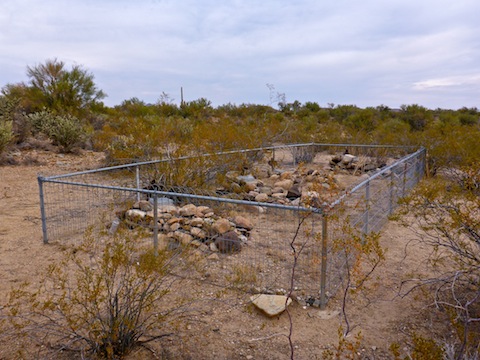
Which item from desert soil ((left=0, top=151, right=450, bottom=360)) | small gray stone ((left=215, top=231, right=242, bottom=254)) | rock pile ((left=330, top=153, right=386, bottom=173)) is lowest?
desert soil ((left=0, top=151, right=450, bottom=360))

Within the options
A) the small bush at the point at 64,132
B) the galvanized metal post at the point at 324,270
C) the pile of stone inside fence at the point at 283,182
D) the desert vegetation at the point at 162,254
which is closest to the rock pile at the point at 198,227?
the desert vegetation at the point at 162,254

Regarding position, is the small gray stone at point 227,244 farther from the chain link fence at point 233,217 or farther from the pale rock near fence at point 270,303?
the pale rock near fence at point 270,303

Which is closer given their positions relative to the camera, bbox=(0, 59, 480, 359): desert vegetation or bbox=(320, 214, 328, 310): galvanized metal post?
bbox=(0, 59, 480, 359): desert vegetation

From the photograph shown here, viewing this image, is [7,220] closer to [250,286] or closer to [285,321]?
[250,286]

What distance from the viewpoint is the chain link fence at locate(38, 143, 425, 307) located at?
14.2ft

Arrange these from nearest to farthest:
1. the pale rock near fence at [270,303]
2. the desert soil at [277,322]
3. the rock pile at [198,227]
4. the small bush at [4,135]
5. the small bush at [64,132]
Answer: the desert soil at [277,322], the pale rock near fence at [270,303], the rock pile at [198,227], the small bush at [4,135], the small bush at [64,132]

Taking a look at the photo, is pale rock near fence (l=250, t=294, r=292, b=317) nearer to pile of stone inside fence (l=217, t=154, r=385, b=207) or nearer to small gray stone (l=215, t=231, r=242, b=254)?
small gray stone (l=215, t=231, r=242, b=254)

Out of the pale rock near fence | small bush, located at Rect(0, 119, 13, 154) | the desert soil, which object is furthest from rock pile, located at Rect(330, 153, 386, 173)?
small bush, located at Rect(0, 119, 13, 154)

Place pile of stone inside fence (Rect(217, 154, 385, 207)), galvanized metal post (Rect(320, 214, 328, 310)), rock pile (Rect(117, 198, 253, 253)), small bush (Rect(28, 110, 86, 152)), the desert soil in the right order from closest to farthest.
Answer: the desert soil
galvanized metal post (Rect(320, 214, 328, 310))
rock pile (Rect(117, 198, 253, 253))
pile of stone inside fence (Rect(217, 154, 385, 207))
small bush (Rect(28, 110, 86, 152))

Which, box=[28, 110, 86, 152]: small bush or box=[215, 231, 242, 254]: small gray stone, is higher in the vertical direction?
box=[28, 110, 86, 152]: small bush

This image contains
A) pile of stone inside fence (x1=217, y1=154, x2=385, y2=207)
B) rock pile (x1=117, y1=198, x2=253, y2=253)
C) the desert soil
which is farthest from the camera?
pile of stone inside fence (x1=217, y1=154, x2=385, y2=207)

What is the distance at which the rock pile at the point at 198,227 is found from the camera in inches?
211

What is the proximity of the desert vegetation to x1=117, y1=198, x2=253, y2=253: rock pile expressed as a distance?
2.05 ft

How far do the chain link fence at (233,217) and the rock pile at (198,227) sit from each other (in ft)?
0.04
